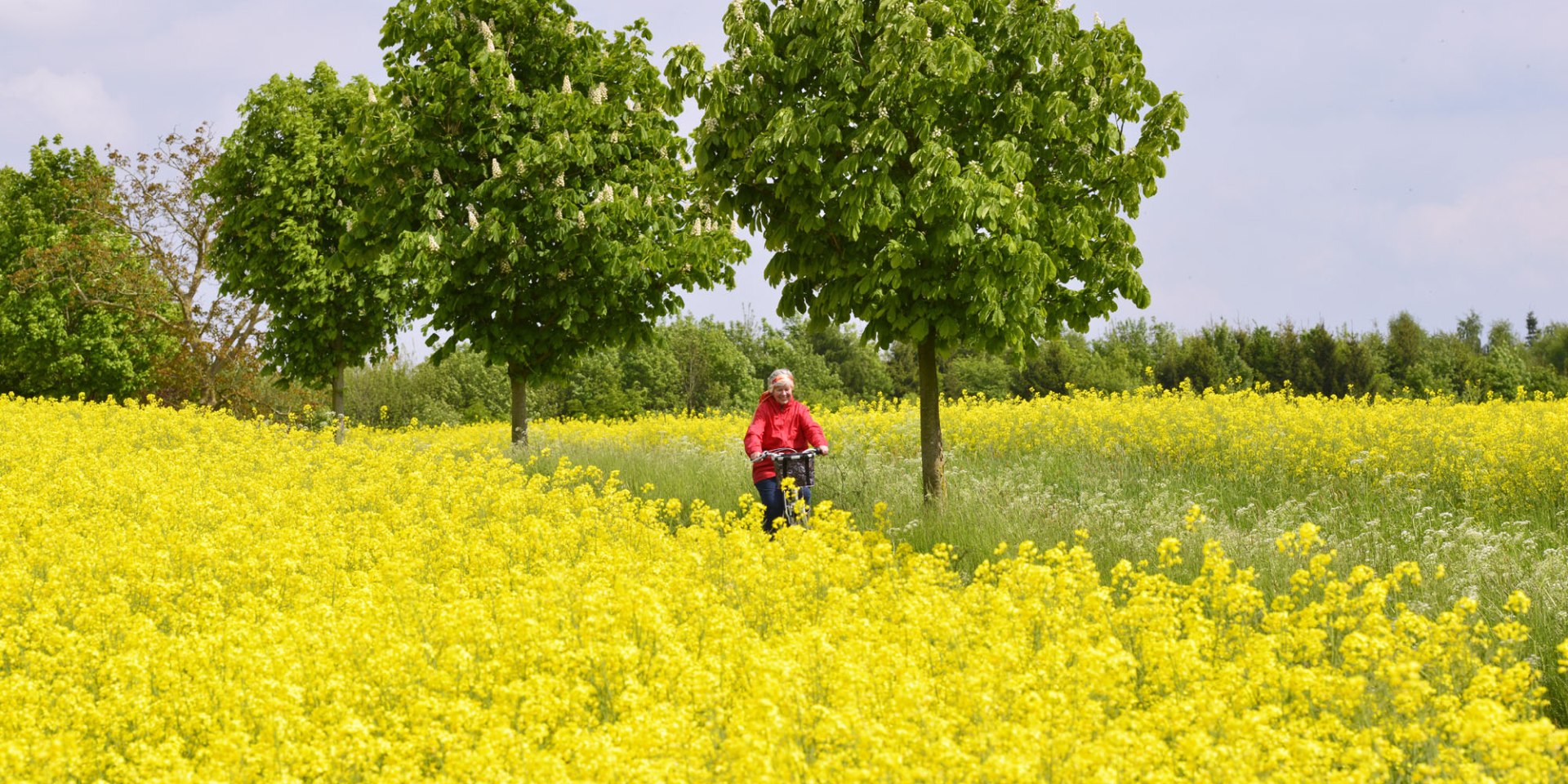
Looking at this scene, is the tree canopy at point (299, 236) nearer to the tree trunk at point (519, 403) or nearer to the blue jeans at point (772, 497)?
the tree trunk at point (519, 403)

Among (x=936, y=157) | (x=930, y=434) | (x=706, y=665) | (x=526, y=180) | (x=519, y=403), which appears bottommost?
(x=706, y=665)

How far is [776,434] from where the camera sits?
34.8ft

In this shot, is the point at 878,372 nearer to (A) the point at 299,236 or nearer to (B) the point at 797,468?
(A) the point at 299,236

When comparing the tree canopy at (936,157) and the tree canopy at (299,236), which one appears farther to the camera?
the tree canopy at (299,236)

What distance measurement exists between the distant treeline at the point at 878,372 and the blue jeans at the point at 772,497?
37356mm

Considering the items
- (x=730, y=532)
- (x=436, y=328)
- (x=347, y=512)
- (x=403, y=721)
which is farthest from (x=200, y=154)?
(x=403, y=721)

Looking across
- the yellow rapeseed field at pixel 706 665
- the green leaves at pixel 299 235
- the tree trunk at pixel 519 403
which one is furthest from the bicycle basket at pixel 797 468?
the green leaves at pixel 299 235

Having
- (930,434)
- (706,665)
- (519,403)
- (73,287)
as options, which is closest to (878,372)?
(73,287)

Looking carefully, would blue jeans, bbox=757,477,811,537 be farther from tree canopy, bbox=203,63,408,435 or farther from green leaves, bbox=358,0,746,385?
tree canopy, bbox=203,63,408,435

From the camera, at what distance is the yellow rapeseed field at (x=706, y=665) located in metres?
4.54

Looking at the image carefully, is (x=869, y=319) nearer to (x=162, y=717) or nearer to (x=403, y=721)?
(x=403, y=721)

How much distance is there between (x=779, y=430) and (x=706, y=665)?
17.1 feet

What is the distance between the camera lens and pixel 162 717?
5.74 m

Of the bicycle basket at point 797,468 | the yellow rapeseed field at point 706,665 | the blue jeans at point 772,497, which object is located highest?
the bicycle basket at point 797,468
